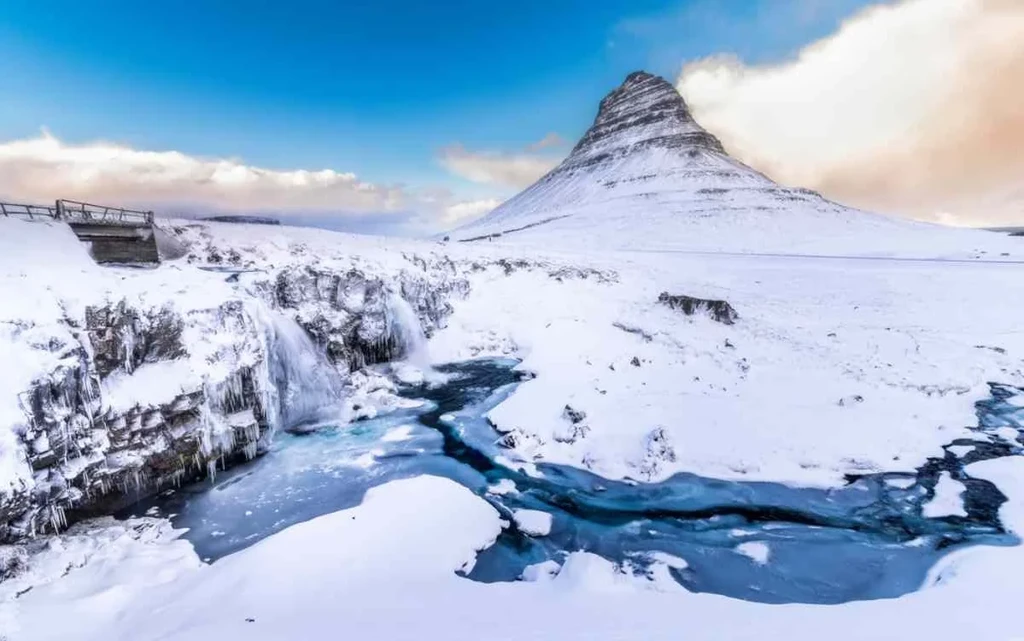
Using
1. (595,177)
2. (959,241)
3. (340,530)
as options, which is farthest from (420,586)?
(595,177)

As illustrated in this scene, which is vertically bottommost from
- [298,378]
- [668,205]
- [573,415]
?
[573,415]

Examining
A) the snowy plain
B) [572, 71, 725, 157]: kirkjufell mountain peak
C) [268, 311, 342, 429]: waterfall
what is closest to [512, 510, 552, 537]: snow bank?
the snowy plain

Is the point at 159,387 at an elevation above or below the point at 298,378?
above

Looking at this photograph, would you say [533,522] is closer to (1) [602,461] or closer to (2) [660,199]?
(1) [602,461]

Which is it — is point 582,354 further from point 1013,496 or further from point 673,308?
point 1013,496

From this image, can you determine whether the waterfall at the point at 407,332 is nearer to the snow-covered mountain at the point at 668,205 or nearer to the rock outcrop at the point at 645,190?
the snow-covered mountain at the point at 668,205

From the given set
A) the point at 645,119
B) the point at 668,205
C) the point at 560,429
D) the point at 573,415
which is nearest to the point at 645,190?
the point at 668,205
